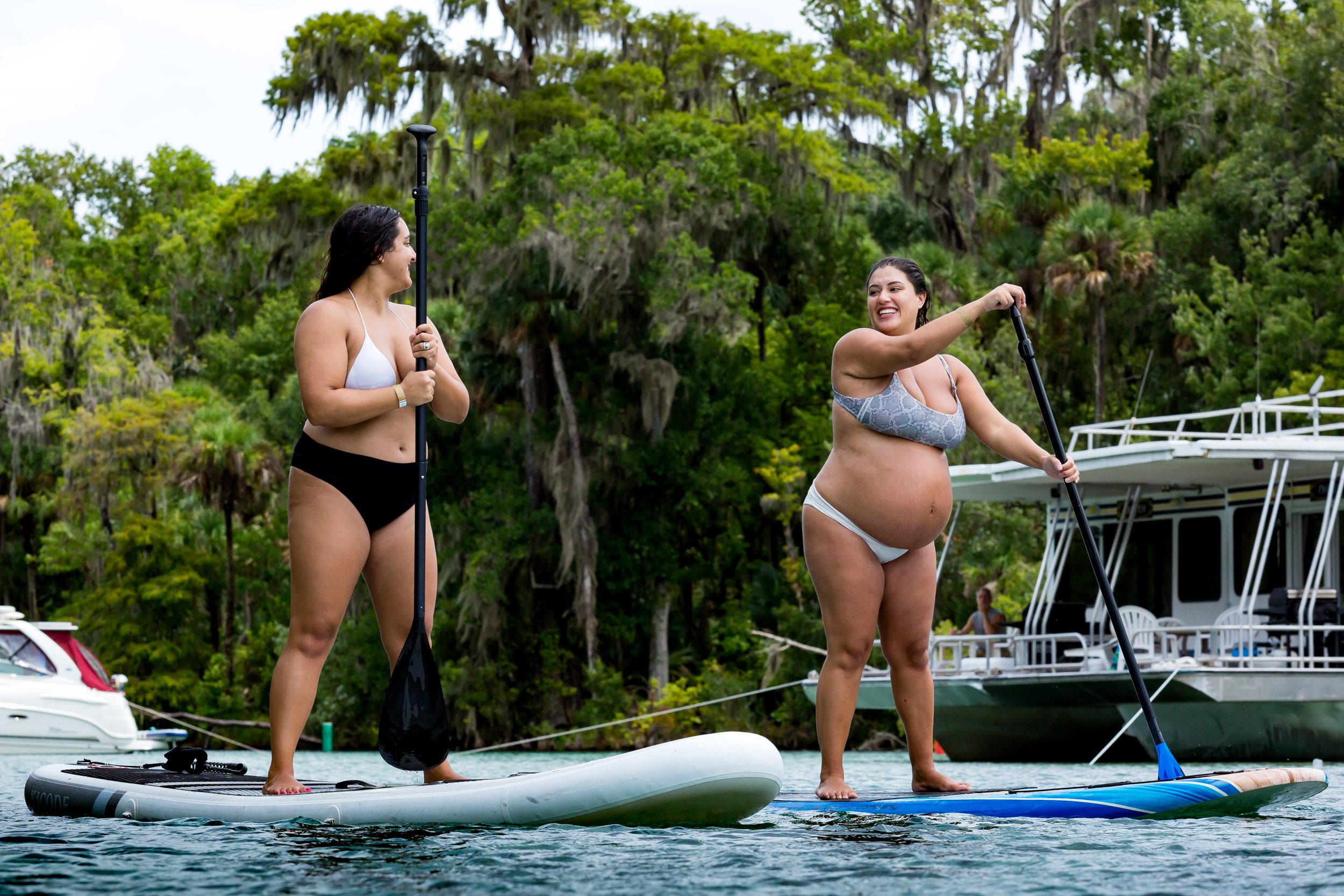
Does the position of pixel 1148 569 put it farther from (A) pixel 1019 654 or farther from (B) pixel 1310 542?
(A) pixel 1019 654

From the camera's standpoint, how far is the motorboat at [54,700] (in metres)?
16.8

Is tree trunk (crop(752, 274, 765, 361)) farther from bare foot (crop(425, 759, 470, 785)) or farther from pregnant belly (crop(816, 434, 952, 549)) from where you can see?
bare foot (crop(425, 759, 470, 785))

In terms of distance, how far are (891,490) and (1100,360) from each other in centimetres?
2324

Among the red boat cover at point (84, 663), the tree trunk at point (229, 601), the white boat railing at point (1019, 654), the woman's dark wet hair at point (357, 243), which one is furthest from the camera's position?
the tree trunk at point (229, 601)

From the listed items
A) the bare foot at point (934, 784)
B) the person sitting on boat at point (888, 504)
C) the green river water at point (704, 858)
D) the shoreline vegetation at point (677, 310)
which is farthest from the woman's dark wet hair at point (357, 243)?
the shoreline vegetation at point (677, 310)

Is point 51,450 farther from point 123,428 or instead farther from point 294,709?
point 294,709

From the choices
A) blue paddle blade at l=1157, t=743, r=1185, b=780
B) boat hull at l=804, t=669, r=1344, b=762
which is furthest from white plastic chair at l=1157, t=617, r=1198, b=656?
blue paddle blade at l=1157, t=743, r=1185, b=780

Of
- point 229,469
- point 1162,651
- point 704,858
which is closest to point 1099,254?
point 1162,651

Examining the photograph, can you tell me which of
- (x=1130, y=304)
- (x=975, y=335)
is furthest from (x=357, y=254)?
(x=1130, y=304)

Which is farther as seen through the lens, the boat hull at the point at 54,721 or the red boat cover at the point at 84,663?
the red boat cover at the point at 84,663

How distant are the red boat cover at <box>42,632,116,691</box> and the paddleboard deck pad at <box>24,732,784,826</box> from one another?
45.4 feet

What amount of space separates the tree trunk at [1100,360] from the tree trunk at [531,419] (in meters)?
9.13

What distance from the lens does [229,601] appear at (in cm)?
3070

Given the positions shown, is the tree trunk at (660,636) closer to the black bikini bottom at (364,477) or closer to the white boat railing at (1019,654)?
the white boat railing at (1019,654)
